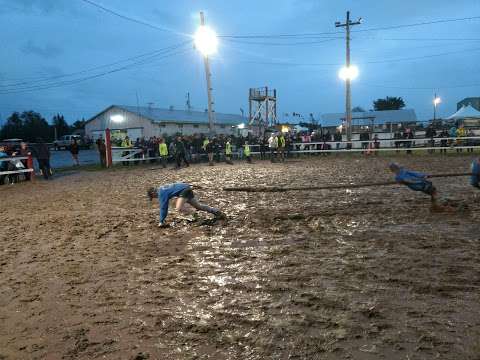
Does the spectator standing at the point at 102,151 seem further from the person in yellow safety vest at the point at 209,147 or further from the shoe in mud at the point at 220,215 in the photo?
the shoe in mud at the point at 220,215

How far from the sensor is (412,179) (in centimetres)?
834

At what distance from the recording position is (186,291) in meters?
4.86

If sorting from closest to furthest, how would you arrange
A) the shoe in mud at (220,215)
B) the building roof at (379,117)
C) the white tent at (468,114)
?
the shoe in mud at (220,215), the white tent at (468,114), the building roof at (379,117)

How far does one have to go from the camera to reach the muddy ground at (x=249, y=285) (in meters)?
3.60

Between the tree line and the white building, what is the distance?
66.5ft

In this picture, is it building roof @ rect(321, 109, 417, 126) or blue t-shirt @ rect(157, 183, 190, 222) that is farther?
building roof @ rect(321, 109, 417, 126)

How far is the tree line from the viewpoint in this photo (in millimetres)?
69438

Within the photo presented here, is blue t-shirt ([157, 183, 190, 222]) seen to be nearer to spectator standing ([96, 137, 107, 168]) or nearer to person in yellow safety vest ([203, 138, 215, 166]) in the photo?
person in yellow safety vest ([203, 138, 215, 166])

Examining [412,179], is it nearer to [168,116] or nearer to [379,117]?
[168,116]

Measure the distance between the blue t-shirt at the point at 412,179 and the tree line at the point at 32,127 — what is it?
68333mm

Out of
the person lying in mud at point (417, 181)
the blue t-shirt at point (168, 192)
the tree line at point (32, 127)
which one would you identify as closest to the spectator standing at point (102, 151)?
the blue t-shirt at point (168, 192)

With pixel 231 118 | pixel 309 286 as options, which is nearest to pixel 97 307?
pixel 309 286

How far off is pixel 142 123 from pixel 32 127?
116ft

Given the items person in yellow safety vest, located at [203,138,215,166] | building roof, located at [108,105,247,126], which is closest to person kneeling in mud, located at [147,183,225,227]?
person in yellow safety vest, located at [203,138,215,166]
